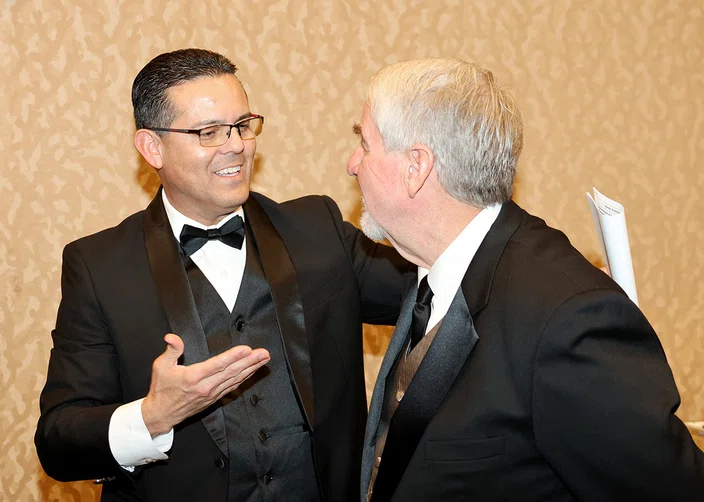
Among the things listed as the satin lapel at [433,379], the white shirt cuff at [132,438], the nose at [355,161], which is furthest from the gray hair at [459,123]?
the white shirt cuff at [132,438]

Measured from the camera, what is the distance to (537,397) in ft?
5.06

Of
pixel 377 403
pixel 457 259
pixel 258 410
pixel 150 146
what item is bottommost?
pixel 258 410

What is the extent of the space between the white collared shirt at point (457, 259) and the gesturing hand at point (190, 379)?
0.39 meters

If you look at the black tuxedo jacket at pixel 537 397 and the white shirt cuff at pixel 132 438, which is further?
the white shirt cuff at pixel 132 438

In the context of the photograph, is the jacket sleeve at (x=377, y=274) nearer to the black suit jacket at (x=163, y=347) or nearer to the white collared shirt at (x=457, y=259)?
the black suit jacket at (x=163, y=347)

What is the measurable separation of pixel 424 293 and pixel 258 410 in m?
0.64

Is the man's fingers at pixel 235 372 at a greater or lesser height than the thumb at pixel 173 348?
lesser

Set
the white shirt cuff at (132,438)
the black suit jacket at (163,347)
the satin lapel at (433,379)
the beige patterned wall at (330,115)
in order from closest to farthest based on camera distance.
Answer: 1. the satin lapel at (433,379)
2. the white shirt cuff at (132,438)
3. the black suit jacket at (163,347)
4. the beige patterned wall at (330,115)

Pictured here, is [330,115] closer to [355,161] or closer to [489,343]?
[355,161]

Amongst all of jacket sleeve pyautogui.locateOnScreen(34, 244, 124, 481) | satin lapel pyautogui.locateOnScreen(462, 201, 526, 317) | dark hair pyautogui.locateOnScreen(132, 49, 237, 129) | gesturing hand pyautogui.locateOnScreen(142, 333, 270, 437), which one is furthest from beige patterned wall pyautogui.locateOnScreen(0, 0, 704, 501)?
satin lapel pyautogui.locateOnScreen(462, 201, 526, 317)

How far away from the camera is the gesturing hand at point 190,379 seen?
182 centimetres

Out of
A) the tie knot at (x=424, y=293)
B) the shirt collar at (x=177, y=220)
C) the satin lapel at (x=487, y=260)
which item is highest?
the satin lapel at (x=487, y=260)

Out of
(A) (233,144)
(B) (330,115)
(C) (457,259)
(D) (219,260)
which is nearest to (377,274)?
(D) (219,260)

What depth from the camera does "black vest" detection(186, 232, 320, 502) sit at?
220cm
